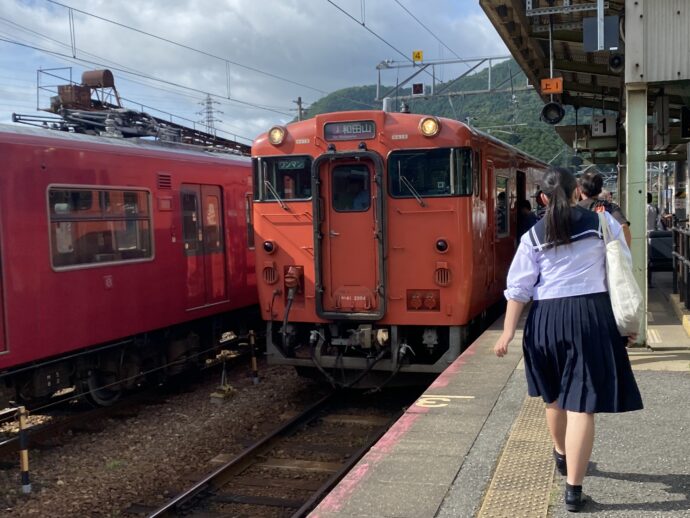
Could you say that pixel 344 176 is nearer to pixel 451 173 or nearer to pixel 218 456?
pixel 451 173

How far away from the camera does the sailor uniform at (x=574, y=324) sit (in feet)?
11.5

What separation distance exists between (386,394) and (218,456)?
8.72 feet

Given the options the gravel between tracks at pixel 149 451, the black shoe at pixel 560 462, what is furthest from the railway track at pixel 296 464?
the black shoe at pixel 560 462

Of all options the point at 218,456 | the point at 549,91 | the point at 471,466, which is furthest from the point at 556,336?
the point at 549,91

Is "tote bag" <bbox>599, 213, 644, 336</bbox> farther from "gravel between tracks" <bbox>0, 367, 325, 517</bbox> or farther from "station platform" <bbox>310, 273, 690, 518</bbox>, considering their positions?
"gravel between tracks" <bbox>0, 367, 325, 517</bbox>

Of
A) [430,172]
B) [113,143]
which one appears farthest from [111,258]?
[430,172]

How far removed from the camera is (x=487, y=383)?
623cm

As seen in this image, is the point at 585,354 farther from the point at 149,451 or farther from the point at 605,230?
the point at 149,451

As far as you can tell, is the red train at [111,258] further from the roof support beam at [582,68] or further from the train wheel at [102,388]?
the roof support beam at [582,68]

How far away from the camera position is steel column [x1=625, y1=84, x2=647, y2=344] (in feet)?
23.1

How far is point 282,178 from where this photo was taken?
8.09 m

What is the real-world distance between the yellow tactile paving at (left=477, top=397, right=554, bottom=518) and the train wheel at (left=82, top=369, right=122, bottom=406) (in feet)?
17.4

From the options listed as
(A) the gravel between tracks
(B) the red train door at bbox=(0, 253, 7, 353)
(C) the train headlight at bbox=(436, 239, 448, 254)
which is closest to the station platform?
(C) the train headlight at bbox=(436, 239, 448, 254)

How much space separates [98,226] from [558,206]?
589 cm
